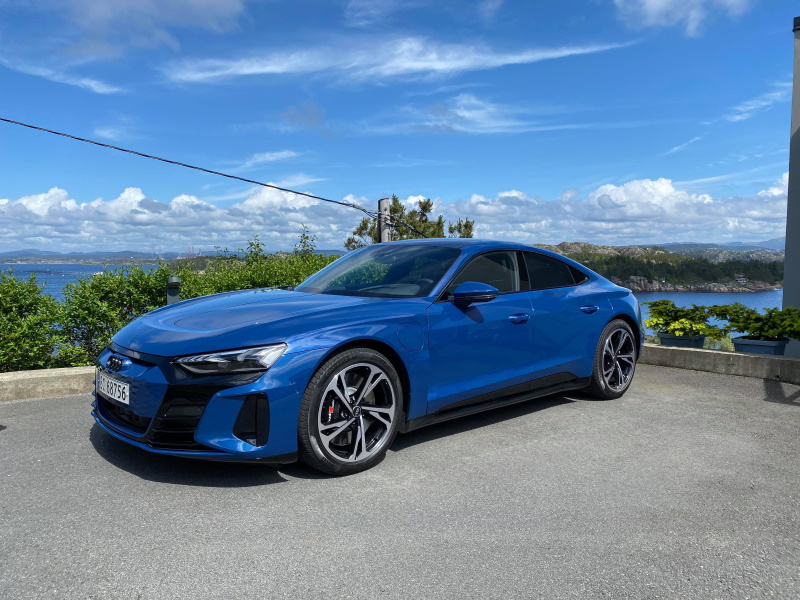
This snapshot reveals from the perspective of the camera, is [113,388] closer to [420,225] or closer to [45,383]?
[45,383]

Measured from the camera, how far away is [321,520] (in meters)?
3.25

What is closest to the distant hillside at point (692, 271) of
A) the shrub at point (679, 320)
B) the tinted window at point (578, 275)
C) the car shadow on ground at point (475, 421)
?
the shrub at point (679, 320)

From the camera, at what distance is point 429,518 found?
329 centimetres

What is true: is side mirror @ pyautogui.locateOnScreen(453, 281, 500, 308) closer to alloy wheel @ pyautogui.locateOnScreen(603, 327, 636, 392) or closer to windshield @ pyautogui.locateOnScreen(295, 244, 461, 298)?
windshield @ pyautogui.locateOnScreen(295, 244, 461, 298)

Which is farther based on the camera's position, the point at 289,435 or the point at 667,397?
the point at 667,397

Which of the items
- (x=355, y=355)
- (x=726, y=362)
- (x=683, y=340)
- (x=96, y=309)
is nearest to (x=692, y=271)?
(x=683, y=340)

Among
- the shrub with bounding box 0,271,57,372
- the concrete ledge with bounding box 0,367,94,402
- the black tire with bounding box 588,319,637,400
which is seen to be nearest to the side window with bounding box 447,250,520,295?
the black tire with bounding box 588,319,637,400

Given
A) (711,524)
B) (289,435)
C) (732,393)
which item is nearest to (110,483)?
(289,435)

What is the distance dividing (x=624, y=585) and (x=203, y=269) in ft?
23.4

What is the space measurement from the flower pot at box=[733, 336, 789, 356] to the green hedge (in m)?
6.10

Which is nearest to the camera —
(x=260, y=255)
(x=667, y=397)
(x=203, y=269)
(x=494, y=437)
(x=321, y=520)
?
(x=321, y=520)

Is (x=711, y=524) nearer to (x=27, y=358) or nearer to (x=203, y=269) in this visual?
(x=27, y=358)

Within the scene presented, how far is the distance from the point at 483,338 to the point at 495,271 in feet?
2.23

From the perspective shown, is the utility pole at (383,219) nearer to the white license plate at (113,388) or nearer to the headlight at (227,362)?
the white license plate at (113,388)
